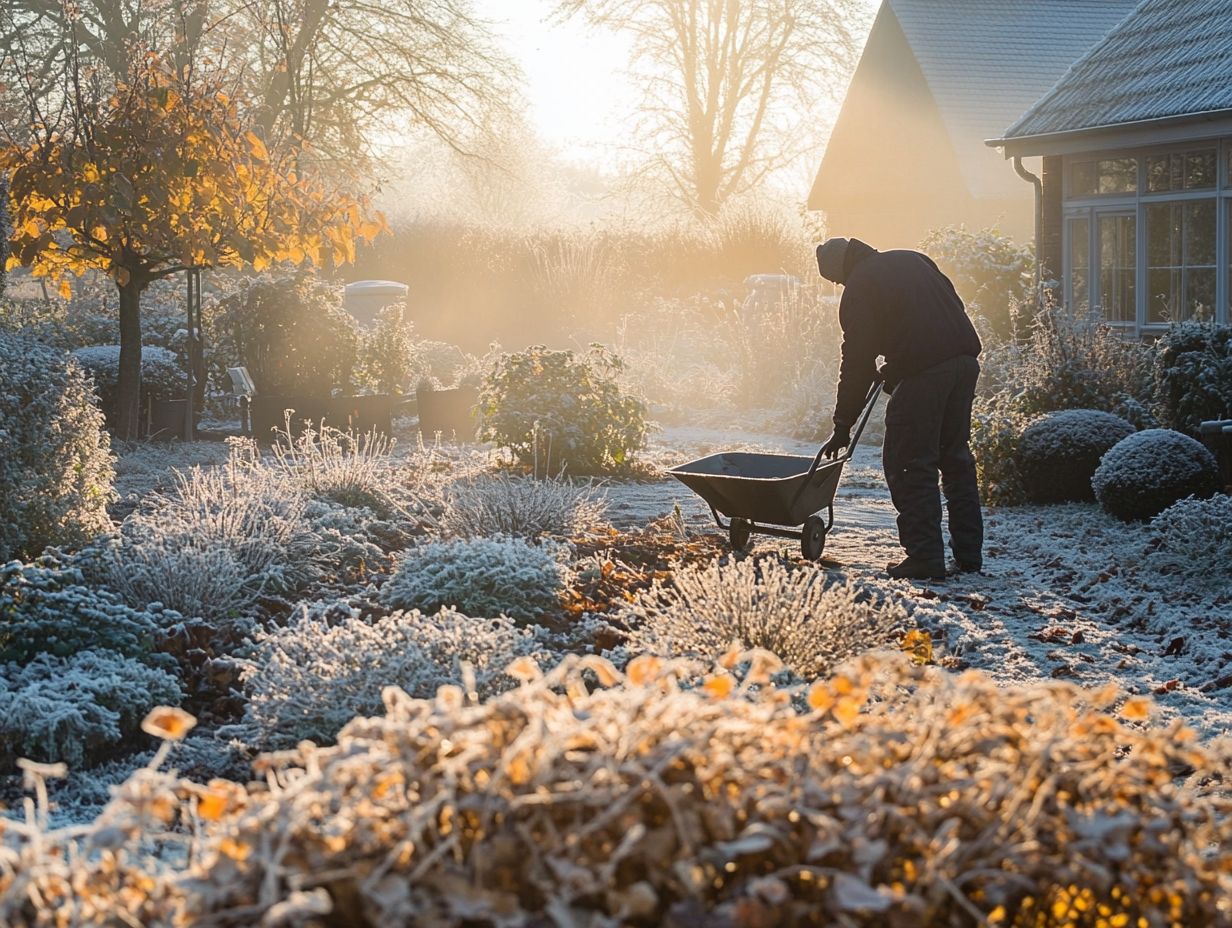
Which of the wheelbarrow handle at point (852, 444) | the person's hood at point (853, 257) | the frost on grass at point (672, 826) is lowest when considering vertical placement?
the frost on grass at point (672, 826)

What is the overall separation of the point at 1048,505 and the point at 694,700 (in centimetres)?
793

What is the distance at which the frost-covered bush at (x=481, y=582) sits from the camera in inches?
214

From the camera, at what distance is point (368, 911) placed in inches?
59.1

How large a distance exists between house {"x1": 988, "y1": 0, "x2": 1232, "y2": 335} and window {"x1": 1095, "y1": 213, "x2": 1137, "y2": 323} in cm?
1

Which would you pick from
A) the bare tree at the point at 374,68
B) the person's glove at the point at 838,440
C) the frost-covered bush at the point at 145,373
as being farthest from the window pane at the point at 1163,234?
the bare tree at the point at 374,68

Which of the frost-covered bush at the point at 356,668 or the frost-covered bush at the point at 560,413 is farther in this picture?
the frost-covered bush at the point at 560,413

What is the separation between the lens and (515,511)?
709 centimetres

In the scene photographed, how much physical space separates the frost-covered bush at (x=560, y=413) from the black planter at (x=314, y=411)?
6.21ft

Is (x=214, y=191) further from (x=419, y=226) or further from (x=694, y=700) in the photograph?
(x=419, y=226)

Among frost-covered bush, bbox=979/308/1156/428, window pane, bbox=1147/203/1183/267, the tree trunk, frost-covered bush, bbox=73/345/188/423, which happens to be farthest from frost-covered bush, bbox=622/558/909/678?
window pane, bbox=1147/203/1183/267

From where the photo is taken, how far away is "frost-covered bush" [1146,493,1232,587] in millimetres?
6715

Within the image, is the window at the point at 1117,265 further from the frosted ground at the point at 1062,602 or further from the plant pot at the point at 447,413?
the plant pot at the point at 447,413

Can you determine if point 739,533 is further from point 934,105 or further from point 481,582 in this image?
point 934,105

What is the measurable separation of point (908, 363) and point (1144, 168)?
28.8ft
